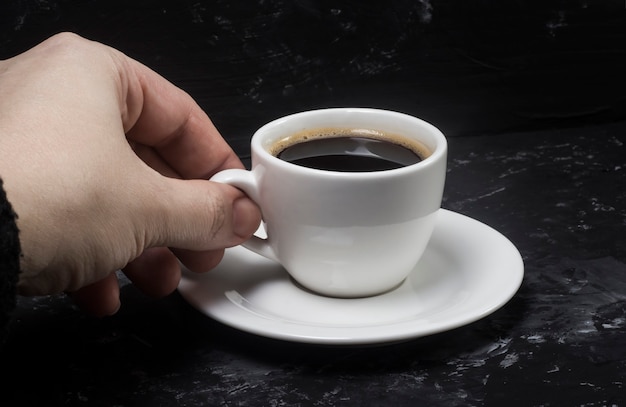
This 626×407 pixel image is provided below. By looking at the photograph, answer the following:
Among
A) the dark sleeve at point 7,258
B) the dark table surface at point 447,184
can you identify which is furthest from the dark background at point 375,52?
the dark sleeve at point 7,258

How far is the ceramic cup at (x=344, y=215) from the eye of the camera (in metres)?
0.95

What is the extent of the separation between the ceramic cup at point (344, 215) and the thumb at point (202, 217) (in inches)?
1.1

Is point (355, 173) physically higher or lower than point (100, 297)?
higher

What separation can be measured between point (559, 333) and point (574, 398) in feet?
0.43

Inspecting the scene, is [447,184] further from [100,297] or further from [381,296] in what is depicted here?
[100,297]

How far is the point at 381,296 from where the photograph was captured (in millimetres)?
1052

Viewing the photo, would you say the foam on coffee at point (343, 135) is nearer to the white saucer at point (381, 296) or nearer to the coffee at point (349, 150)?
the coffee at point (349, 150)

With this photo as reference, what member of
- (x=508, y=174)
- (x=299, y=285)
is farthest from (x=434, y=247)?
(x=508, y=174)

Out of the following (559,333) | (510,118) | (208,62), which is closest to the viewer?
(559,333)

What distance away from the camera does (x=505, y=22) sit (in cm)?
162

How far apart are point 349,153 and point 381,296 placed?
0.17 metres

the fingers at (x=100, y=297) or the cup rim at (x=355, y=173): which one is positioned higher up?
the cup rim at (x=355, y=173)

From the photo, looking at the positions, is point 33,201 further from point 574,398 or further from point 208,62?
point 208,62

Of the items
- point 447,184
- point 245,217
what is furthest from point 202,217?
point 447,184
